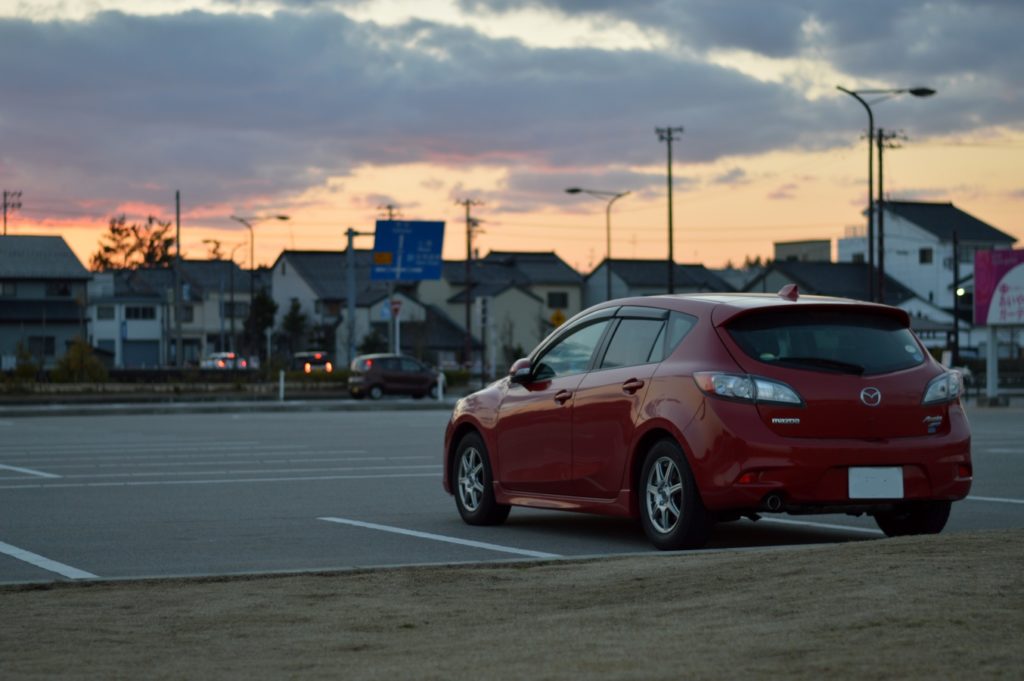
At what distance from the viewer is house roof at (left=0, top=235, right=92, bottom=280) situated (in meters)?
93.6

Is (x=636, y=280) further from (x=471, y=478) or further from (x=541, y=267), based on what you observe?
(x=471, y=478)

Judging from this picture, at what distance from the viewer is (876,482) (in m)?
10.1

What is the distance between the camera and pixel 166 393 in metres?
56.2

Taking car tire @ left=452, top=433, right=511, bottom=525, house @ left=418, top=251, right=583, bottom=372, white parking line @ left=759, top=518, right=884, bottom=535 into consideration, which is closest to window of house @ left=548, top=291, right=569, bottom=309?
house @ left=418, top=251, right=583, bottom=372

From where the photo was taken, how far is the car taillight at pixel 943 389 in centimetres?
1032

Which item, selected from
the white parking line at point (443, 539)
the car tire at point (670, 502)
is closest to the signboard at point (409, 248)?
the white parking line at point (443, 539)

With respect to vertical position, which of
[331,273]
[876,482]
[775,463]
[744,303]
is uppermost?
[331,273]

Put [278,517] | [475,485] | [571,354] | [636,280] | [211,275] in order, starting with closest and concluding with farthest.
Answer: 1. [571,354]
2. [475,485]
3. [278,517]
4. [636,280]
5. [211,275]

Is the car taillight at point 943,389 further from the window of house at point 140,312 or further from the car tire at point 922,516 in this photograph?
the window of house at point 140,312

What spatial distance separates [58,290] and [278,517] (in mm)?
87819

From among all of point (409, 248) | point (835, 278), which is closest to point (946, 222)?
point (835, 278)

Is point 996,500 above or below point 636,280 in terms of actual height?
below

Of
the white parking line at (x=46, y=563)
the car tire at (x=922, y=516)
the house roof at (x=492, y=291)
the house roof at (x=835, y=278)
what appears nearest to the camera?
the white parking line at (x=46, y=563)

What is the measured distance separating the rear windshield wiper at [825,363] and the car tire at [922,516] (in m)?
0.93
